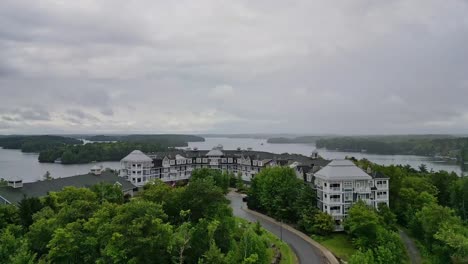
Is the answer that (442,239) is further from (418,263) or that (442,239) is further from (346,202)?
(346,202)

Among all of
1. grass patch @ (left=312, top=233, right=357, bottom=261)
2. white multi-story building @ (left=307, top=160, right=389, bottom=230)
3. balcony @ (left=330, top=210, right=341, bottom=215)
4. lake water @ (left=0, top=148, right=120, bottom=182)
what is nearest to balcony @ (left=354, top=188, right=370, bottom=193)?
white multi-story building @ (left=307, top=160, right=389, bottom=230)

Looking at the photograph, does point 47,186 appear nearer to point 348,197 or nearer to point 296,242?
point 296,242

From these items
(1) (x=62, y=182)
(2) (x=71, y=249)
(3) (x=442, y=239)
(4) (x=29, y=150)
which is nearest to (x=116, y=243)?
(2) (x=71, y=249)

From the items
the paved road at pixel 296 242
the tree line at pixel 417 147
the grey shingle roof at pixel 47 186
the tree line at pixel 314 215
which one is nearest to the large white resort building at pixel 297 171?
the tree line at pixel 314 215

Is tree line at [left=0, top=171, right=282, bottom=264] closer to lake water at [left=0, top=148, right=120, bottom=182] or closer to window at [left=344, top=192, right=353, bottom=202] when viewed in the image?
window at [left=344, top=192, right=353, bottom=202]

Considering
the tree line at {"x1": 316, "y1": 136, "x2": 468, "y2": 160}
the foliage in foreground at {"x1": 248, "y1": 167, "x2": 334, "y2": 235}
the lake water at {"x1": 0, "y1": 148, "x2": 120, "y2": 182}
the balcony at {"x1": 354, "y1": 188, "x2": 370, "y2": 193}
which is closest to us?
the foliage in foreground at {"x1": 248, "y1": 167, "x2": 334, "y2": 235}

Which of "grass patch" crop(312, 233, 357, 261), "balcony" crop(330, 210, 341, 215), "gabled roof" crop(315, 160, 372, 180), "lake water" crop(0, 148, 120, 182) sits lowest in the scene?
"grass patch" crop(312, 233, 357, 261)

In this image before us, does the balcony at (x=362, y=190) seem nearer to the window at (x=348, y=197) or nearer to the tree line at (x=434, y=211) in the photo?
the window at (x=348, y=197)
